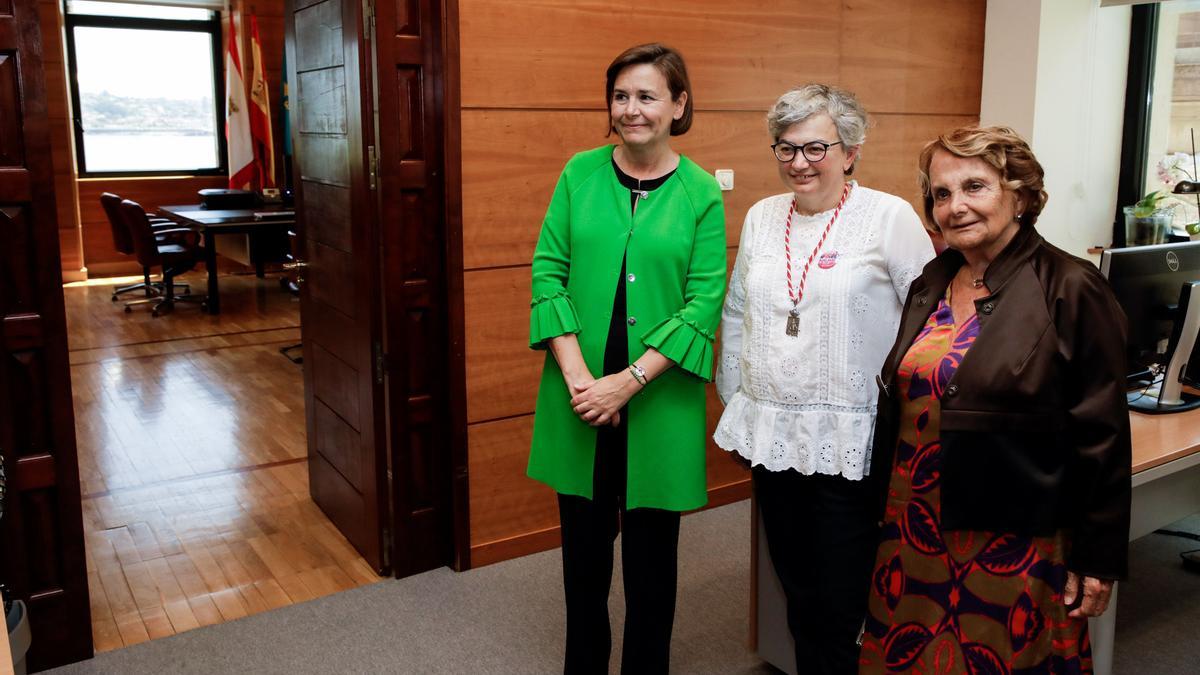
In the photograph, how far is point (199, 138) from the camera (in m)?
11.3

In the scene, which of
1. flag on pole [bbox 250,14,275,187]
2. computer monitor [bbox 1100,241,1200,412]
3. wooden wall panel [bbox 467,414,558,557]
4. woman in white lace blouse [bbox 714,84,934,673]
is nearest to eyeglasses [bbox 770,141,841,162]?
woman in white lace blouse [bbox 714,84,934,673]

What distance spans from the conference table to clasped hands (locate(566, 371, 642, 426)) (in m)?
0.65

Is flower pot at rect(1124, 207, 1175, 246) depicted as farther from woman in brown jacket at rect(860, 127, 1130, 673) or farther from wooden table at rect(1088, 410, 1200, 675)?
woman in brown jacket at rect(860, 127, 1130, 673)

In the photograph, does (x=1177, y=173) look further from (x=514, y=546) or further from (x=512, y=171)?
(x=514, y=546)

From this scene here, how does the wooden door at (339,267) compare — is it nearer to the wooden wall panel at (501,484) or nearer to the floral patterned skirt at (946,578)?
the wooden wall panel at (501,484)

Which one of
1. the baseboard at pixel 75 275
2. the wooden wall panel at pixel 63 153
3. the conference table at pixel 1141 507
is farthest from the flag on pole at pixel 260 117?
the conference table at pixel 1141 507

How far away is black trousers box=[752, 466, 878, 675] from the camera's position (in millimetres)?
2295

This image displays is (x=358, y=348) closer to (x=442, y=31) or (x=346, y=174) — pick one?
(x=346, y=174)

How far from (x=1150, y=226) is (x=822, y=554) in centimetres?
333

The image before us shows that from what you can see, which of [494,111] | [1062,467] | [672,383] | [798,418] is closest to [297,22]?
[494,111]

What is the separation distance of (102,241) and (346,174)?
818cm

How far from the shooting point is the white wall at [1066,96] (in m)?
4.77

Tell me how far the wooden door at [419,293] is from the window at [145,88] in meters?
8.61

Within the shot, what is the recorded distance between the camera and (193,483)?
4.78 m
